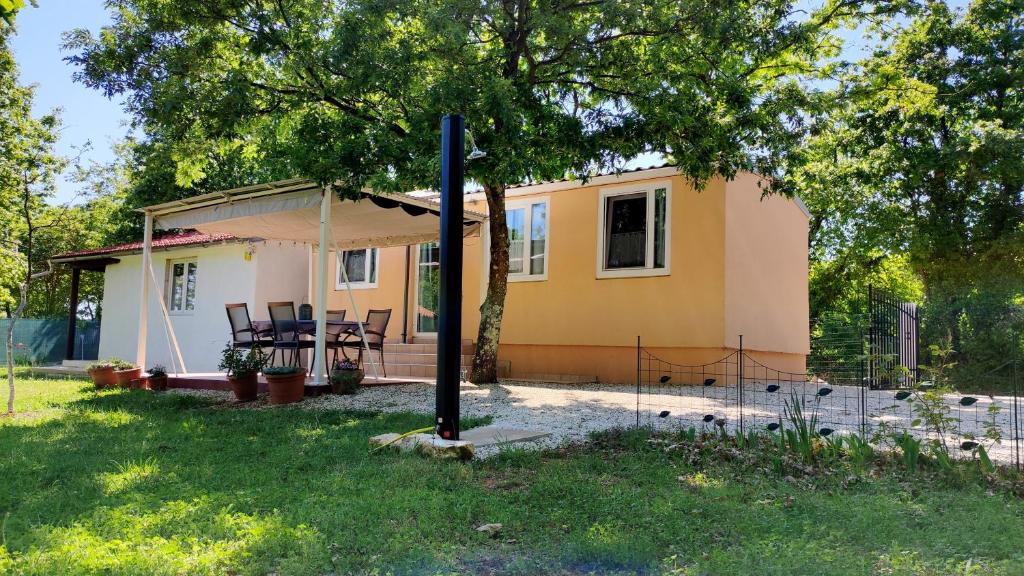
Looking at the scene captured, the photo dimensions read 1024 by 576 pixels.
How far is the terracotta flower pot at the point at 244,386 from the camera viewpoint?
340 inches

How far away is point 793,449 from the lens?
4.63 m

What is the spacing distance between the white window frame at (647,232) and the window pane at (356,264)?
5.45 m

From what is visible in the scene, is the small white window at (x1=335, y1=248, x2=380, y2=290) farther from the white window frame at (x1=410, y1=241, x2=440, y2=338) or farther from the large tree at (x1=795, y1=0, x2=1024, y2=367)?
the large tree at (x1=795, y1=0, x2=1024, y2=367)

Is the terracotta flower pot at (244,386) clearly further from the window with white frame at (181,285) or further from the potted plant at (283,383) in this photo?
the window with white frame at (181,285)

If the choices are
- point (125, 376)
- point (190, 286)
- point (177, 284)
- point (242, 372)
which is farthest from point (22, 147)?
point (177, 284)

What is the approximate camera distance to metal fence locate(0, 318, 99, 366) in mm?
18750

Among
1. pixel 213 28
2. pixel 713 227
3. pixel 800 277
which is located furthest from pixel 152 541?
pixel 800 277

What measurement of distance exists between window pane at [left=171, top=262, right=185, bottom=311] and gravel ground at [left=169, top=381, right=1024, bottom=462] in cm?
646

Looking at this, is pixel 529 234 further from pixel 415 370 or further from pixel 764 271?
pixel 764 271

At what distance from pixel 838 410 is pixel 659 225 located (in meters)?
4.47

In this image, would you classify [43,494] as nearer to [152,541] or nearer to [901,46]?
[152,541]

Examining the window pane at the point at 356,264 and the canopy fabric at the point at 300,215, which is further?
the window pane at the point at 356,264

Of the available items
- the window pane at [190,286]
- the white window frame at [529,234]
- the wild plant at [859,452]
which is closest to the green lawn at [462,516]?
the wild plant at [859,452]

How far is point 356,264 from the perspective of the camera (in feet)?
48.0
